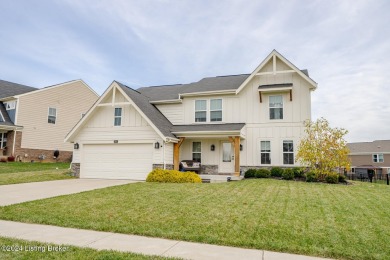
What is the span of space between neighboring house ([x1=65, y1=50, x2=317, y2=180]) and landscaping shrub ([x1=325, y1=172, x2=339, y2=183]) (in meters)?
2.42

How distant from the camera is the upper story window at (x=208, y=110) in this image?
18156 millimetres

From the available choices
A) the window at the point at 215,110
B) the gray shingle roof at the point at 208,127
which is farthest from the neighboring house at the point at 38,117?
the window at the point at 215,110

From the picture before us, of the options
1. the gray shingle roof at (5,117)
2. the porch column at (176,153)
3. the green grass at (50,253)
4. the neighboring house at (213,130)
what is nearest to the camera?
the green grass at (50,253)

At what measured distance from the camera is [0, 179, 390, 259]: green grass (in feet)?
16.2

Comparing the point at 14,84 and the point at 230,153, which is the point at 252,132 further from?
the point at 14,84

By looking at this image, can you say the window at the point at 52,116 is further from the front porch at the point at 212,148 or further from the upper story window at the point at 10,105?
the front porch at the point at 212,148

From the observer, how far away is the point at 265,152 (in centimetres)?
1675

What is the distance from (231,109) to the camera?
17.8 m

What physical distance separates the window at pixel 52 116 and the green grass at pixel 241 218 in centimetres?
1932

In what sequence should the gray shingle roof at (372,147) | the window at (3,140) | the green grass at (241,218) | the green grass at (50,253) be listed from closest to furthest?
the green grass at (50,253)
the green grass at (241,218)
the window at (3,140)
the gray shingle roof at (372,147)

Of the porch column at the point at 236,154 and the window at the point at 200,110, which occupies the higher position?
the window at the point at 200,110

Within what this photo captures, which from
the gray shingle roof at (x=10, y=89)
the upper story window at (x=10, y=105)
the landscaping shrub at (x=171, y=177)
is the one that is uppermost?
the gray shingle roof at (x=10, y=89)

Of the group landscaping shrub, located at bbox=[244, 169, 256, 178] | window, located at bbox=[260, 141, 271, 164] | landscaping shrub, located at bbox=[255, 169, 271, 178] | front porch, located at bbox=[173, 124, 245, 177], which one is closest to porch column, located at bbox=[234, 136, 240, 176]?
front porch, located at bbox=[173, 124, 245, 177]

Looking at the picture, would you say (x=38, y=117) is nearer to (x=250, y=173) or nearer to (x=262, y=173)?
(x=250, y=173)
